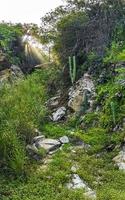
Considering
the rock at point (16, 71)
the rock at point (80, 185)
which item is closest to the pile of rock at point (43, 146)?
the rock at point (80, 185)

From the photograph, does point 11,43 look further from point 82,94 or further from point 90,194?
point 90,194

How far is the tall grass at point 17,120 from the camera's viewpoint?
36.9 feet

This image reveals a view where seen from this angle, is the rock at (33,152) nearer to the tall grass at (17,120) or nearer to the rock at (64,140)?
the tall grass at (17,120)

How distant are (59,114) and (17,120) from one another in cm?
381

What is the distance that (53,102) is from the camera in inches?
664

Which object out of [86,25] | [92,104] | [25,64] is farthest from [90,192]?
[25,64]

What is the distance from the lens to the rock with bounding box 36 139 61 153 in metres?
12.5

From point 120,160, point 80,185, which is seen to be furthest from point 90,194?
point 120,160

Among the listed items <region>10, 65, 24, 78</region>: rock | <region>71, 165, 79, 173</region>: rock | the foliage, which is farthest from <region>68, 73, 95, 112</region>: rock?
the foliage

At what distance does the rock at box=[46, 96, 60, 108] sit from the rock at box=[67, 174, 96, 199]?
576 cm

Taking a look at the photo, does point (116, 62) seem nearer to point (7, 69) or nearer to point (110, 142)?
point (110, 142)

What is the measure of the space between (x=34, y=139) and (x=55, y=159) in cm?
123

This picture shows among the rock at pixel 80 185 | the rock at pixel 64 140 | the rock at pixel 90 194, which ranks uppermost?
the rock at pixel 64 140

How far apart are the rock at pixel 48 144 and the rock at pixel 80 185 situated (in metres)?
1.72
